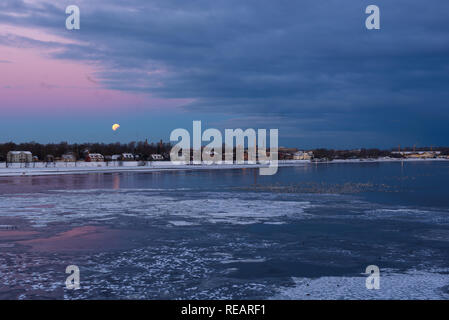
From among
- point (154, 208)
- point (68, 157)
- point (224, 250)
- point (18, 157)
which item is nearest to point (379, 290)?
point (224, 250)

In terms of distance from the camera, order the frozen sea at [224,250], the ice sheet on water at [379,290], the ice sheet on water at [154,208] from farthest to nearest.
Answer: the ice sheet on water at [154,208] → the frozen sea at [224,250] → the ice sheet on water at [379,290]

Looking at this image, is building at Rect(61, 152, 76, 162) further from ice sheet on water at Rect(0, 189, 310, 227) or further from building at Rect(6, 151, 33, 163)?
ice sheet on water at Rect(0, 189, 310, 227)

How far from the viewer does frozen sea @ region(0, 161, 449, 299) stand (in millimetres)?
7207

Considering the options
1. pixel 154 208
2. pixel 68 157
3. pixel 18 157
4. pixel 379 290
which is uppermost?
pixel 68 157

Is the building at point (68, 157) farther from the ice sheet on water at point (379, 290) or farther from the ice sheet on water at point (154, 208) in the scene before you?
the ice sheet on water at point (379, 290)

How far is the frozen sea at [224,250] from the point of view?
23.6ft

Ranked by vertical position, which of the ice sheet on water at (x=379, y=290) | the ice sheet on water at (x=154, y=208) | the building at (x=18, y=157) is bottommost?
the ice sheet on water at (x=379, y=290)

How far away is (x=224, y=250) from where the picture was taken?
33.3 ft

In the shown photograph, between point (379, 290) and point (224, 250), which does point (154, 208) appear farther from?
point (379, 290)

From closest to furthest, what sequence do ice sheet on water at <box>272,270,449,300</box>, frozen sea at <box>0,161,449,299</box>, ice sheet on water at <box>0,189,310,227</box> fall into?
ice sheet on water at <box>272,270,449,300</box> < frozen sea at <box>0,161,449,299</box> < ice sheet on water at <box>0,189,310,227</box>

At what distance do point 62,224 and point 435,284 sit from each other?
11323 millimetres

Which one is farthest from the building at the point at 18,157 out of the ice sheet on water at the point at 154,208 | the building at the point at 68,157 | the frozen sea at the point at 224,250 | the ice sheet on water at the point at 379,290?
the ice sheet on water at the point at 379,290

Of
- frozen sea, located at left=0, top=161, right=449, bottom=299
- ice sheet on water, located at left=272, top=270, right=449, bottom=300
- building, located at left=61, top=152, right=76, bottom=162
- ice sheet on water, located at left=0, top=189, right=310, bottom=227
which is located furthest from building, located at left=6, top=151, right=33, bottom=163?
ice sheet on water, located at left=272, top=270, right=449, bottom=300
